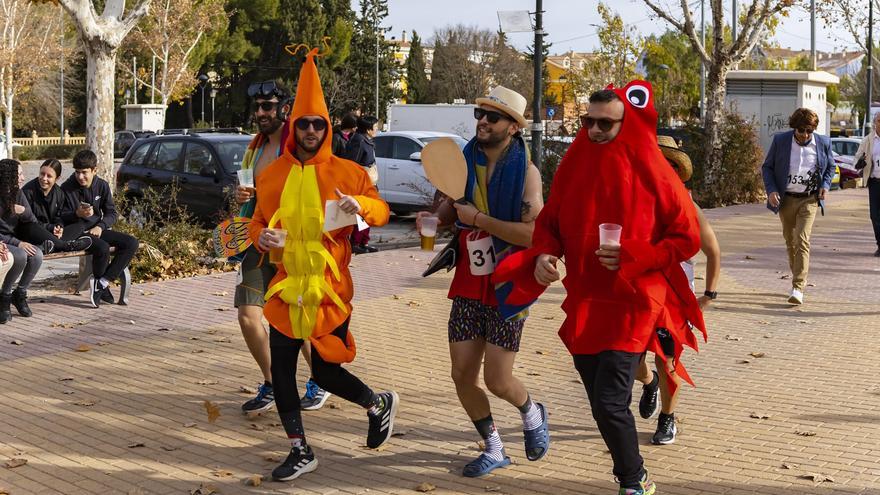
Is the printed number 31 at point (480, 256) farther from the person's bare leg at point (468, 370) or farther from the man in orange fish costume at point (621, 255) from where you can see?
the man in orange fish costume at point (621, 255)

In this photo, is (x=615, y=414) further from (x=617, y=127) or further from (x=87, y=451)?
(x=87, y=451)

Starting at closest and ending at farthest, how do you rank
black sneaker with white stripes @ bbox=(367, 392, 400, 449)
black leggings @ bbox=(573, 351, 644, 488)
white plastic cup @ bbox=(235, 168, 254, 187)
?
black leggings @ bbox=(573, 351, 644, 488), black sneaker with white stripes @ bbox=(367, 392, 400, 449), white plastic cup @ bbox=(235, 168, 254, 187)

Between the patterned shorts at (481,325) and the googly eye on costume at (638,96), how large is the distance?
1226 millimetres

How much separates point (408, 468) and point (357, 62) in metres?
78.1

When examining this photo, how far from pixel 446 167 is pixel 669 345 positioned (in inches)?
53.6

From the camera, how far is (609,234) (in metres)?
4.72

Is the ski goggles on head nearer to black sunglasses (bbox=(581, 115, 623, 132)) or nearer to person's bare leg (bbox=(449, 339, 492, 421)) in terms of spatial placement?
person's bare leg (bbox=(449, 339, 492, 421))

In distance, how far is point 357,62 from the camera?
82625 millimetres

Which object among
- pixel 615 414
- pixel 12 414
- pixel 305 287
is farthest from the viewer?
pixel 12 414

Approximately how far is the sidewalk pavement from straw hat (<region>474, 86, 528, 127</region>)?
177 centimetres

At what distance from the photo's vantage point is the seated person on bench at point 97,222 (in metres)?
10.8

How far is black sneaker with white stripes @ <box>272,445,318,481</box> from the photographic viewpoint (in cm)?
571

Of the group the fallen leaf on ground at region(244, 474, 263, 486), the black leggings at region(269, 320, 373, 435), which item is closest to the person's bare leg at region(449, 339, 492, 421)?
the black leggings at region(269, 320, 373, 435)

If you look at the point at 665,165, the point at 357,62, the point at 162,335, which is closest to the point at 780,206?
the point at 162,335
